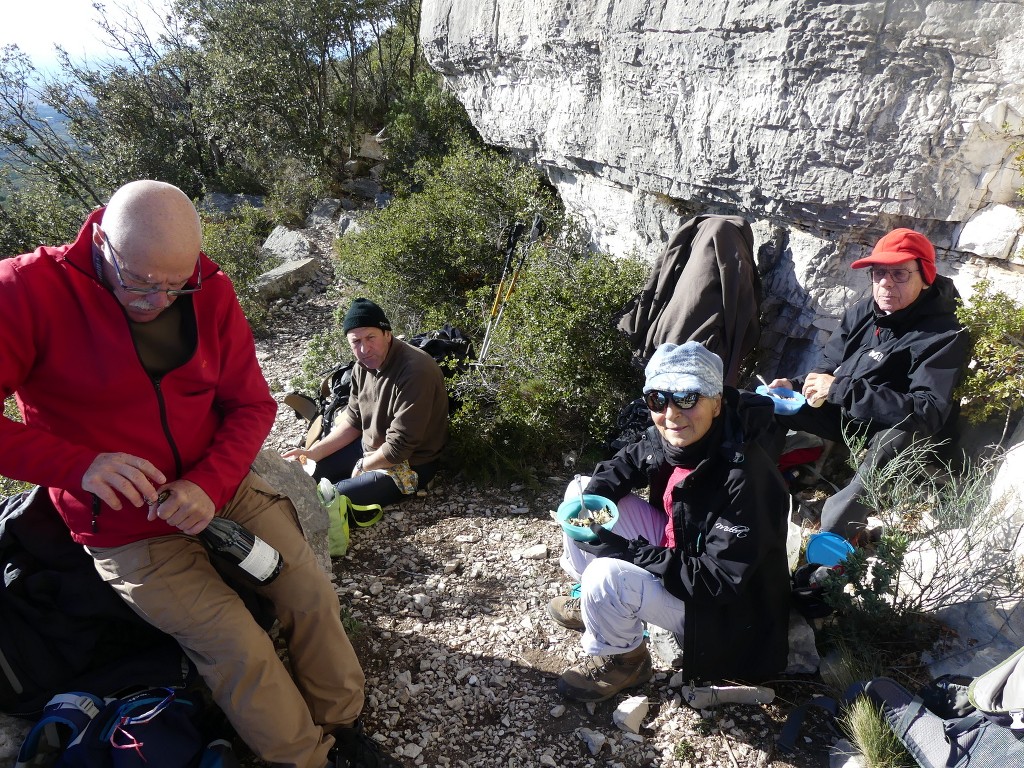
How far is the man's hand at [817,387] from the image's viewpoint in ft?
12.6

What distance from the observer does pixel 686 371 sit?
2.65 m

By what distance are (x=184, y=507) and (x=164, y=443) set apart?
280mm

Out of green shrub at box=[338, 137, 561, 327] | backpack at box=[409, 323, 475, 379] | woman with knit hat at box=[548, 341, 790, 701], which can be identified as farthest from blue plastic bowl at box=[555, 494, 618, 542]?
green shrub at box=[338, 137, 561, 327]

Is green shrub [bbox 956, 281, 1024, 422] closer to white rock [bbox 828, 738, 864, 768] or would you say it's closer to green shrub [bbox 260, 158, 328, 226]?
white rock [bbox 828, 738, 864, 768]

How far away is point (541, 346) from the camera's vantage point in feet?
16.6

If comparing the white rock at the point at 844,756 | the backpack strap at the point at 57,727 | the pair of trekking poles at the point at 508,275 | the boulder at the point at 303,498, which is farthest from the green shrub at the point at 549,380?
the backpack strap at the point at 57,727

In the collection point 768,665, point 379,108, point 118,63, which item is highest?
point 118,63

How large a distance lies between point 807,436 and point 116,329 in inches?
157

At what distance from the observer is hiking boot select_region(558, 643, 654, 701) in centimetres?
284

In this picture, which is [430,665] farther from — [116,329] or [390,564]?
[116,329]

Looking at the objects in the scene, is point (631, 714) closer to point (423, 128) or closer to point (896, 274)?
point (896, 274)

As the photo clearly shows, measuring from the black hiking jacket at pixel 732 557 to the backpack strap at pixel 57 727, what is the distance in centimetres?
192

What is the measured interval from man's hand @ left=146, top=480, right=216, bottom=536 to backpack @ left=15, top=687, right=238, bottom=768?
596 mm

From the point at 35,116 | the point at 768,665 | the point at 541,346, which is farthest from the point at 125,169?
the point at 768,665
